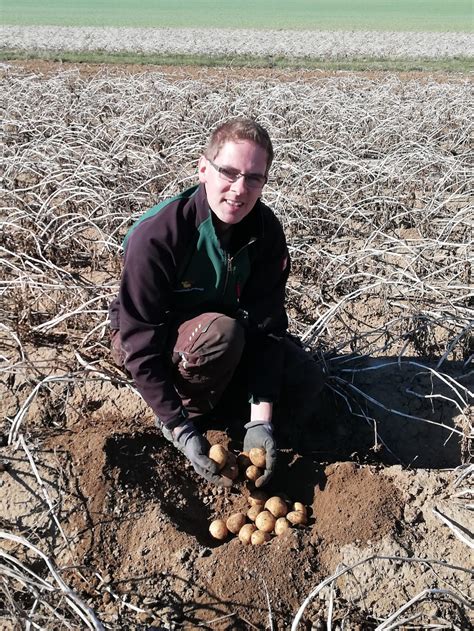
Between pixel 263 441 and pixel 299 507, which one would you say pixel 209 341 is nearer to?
pixel 263 441

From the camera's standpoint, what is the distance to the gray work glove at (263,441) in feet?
7.26

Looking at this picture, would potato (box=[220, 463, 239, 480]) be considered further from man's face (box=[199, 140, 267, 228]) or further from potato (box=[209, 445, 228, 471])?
man's face (box=[199, 140, 267, 228])

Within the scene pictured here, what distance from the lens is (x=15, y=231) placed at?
12.5 feet

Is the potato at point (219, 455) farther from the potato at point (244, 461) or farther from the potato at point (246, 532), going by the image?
the potato at point (246, 532)

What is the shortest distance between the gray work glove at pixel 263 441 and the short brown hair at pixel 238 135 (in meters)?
0.90

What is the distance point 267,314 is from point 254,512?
69 cm

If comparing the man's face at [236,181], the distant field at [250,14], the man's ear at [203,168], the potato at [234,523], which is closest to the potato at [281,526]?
the potato at [234,523]

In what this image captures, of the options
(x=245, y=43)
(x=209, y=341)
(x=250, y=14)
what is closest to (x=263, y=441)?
(x=209, y=341)

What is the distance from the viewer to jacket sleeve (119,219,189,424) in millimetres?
2068

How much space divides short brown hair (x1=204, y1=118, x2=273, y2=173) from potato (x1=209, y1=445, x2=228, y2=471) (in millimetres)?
951

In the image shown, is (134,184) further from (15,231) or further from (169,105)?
(169,105)

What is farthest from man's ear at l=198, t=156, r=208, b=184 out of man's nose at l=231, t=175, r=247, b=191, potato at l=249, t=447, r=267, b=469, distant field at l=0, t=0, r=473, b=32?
distant field at l=0, t=0, r=473, b=32

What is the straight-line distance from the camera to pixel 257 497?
2227 mm

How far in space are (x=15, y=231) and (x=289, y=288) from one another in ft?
5.41
